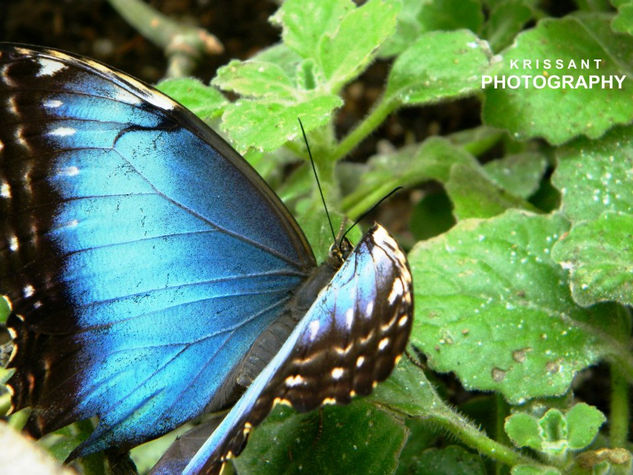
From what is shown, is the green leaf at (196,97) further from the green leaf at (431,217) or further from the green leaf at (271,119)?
the green leaf at (431,217)

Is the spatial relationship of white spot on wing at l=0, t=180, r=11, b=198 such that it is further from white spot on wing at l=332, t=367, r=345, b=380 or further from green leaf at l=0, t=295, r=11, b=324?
white spot on wing at l=332, t=367, r=345, b=380

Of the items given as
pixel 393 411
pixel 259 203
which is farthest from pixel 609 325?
pixel 259 203

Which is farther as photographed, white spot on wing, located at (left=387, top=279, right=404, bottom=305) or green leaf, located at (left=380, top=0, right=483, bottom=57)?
green leaf, located at (left=380, top=0, right=483, bottom=57)

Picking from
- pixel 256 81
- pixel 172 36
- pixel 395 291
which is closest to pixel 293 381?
pixel 395 291

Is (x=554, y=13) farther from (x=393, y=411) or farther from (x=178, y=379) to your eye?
(x=178, y=379)

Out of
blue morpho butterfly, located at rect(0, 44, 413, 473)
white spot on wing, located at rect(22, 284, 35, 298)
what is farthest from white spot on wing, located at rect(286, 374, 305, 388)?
white spot on wing, located at rect(22, 284, 35, 298)
